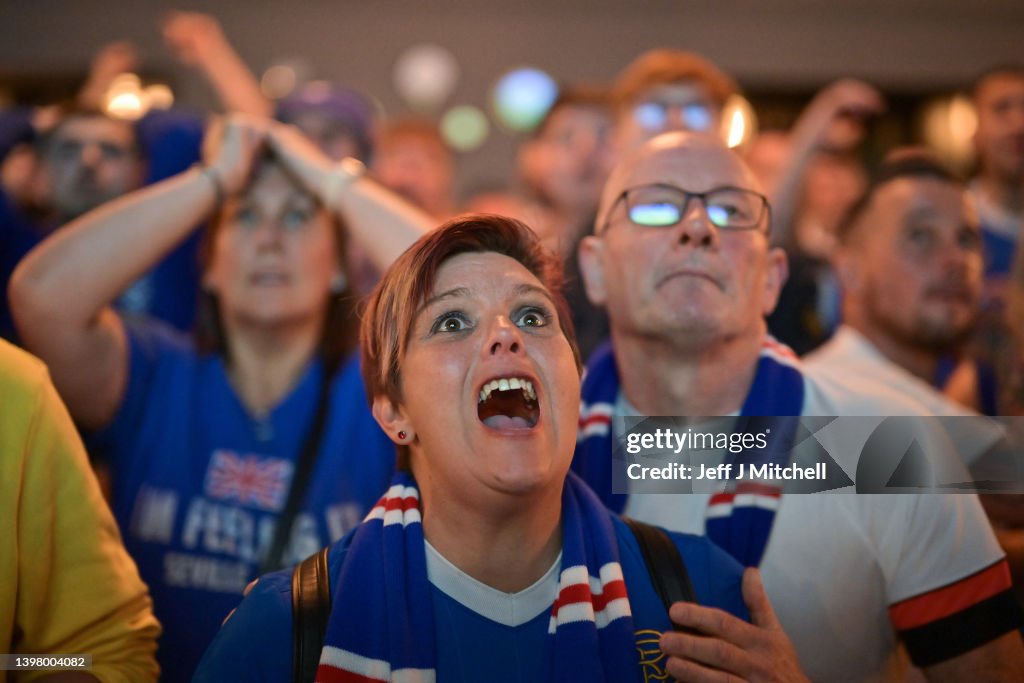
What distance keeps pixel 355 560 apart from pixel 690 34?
7.30 m

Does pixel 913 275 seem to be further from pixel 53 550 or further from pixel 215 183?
pixel 53 550

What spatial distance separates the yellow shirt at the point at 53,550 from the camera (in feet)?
5.08

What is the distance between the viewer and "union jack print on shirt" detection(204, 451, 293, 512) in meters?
2.31

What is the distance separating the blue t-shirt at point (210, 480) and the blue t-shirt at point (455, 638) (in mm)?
669

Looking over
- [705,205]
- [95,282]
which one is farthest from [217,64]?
[705,205]

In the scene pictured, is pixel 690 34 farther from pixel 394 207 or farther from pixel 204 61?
pixel 394 207

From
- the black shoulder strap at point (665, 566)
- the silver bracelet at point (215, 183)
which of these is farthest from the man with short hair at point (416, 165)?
the black shoulder strap at point (665, 566)

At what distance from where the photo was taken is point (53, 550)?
1593mm

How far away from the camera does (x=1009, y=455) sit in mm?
2270

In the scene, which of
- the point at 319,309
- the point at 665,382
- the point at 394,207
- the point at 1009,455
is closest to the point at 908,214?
the point at 1009,455

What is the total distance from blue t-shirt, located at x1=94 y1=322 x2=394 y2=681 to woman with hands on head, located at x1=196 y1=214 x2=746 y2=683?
24.3 inches

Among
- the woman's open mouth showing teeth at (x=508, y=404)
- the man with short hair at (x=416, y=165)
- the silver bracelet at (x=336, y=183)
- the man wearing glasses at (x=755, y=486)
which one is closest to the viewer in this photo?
the woman's open mouth showing teeth at (x=508, y=404)

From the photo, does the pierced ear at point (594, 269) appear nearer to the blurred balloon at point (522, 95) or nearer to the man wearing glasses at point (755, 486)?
the man wearing glasses at point (755, 486)

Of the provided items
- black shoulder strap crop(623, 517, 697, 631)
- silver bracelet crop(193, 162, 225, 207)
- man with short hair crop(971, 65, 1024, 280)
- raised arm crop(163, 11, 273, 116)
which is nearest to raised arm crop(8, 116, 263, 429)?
silver bracelet crop(193, 162, 225, 207)
